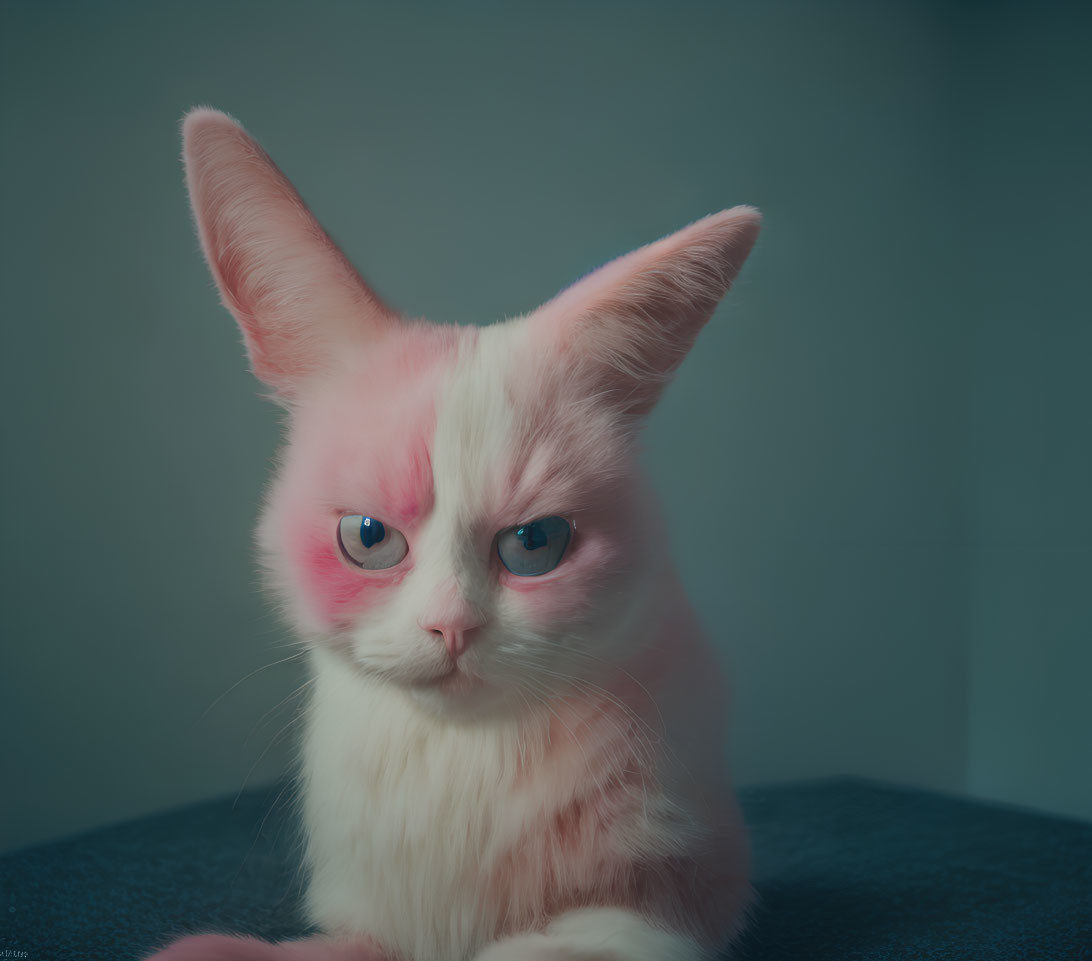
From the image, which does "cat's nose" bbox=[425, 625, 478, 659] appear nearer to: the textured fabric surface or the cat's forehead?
the cat's forehead

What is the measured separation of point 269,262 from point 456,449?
0.74ft

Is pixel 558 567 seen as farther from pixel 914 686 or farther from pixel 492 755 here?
pixel 914 686

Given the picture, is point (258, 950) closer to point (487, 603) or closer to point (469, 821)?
point (469, 821)

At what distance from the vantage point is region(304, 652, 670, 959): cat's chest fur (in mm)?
665

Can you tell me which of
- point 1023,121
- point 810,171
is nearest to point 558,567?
point 810,171

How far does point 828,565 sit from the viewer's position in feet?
4.38

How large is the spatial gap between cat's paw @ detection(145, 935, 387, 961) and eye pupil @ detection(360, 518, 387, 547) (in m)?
0.30

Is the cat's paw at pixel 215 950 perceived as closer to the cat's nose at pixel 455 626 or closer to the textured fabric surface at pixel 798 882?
the textured fabric surface at pixel 798 882

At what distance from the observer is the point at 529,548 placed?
2.12 ft

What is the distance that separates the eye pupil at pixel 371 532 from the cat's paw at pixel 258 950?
0.30 m

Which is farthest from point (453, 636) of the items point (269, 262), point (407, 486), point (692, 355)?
point (692, 355)

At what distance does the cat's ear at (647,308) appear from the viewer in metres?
0.68

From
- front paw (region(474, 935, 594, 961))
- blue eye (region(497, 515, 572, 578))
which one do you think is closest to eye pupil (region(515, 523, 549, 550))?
blue eye (region(497, 515, 572, 578))

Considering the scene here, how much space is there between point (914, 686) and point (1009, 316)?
1.86 feet
